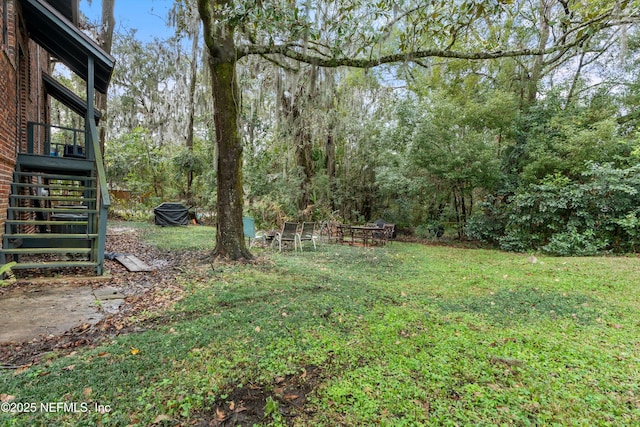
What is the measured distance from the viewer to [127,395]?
195 centimetres

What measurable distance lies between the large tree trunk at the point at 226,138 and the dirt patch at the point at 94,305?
34.6 inches

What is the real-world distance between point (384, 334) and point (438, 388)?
85 centimetres

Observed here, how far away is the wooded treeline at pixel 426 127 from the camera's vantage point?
6062 millimetres

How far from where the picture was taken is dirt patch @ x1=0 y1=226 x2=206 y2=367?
8.34 feet

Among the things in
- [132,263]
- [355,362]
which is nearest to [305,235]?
[132,263]

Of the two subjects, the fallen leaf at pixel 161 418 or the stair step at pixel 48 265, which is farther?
the stair step at pixel 48 265

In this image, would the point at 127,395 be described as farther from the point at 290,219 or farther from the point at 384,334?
the point at 290,219

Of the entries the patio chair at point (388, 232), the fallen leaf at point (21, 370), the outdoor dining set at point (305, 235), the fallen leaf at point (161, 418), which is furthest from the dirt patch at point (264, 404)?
the patio chair at point (388, 232)

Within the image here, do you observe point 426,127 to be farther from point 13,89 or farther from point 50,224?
point 13,89

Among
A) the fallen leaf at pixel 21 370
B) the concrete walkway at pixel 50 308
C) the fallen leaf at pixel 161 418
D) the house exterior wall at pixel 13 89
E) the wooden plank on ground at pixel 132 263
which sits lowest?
the fallen leaf at pixel 161 418

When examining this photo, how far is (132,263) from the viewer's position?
557cm

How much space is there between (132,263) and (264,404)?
15.6ft

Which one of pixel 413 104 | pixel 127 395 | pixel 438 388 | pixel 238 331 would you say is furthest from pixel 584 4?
pixel 127 395

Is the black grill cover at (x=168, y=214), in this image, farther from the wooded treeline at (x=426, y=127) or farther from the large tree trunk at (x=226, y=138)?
the large tree trunk at (x=226, y=138)
